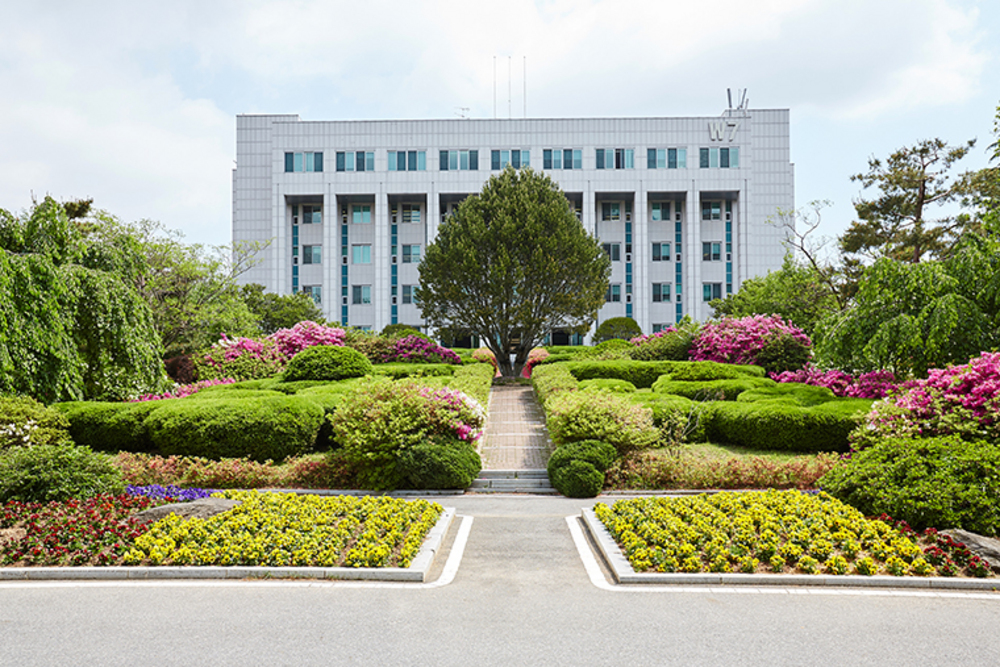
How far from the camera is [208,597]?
5.64 meters

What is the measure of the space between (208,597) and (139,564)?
4.17 ft

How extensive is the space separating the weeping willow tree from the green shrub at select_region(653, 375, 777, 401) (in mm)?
12156

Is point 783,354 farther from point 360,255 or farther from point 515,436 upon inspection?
point 360,255

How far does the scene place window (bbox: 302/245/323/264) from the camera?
154ft

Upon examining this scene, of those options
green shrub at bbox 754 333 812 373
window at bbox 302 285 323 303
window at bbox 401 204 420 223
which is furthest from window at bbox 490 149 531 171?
green shrub at bbox 754 333 812 373

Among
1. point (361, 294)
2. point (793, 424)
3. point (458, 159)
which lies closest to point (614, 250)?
point (458, 159)

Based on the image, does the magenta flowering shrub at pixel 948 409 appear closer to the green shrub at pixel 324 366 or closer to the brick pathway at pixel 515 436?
the brick pathway at pixel 515 436

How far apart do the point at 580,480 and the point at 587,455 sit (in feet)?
1.73

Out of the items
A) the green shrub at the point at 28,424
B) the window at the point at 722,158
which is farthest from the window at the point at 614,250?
the green shrub at the point at 28,424

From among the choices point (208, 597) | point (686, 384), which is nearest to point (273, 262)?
point (686, 384)

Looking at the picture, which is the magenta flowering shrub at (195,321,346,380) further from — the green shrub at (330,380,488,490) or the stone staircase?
the stone staircase

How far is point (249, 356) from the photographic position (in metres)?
22.0

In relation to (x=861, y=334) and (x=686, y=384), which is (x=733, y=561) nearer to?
(x=861, y=334)

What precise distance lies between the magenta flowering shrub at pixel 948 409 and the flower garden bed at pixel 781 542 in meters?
2.88
